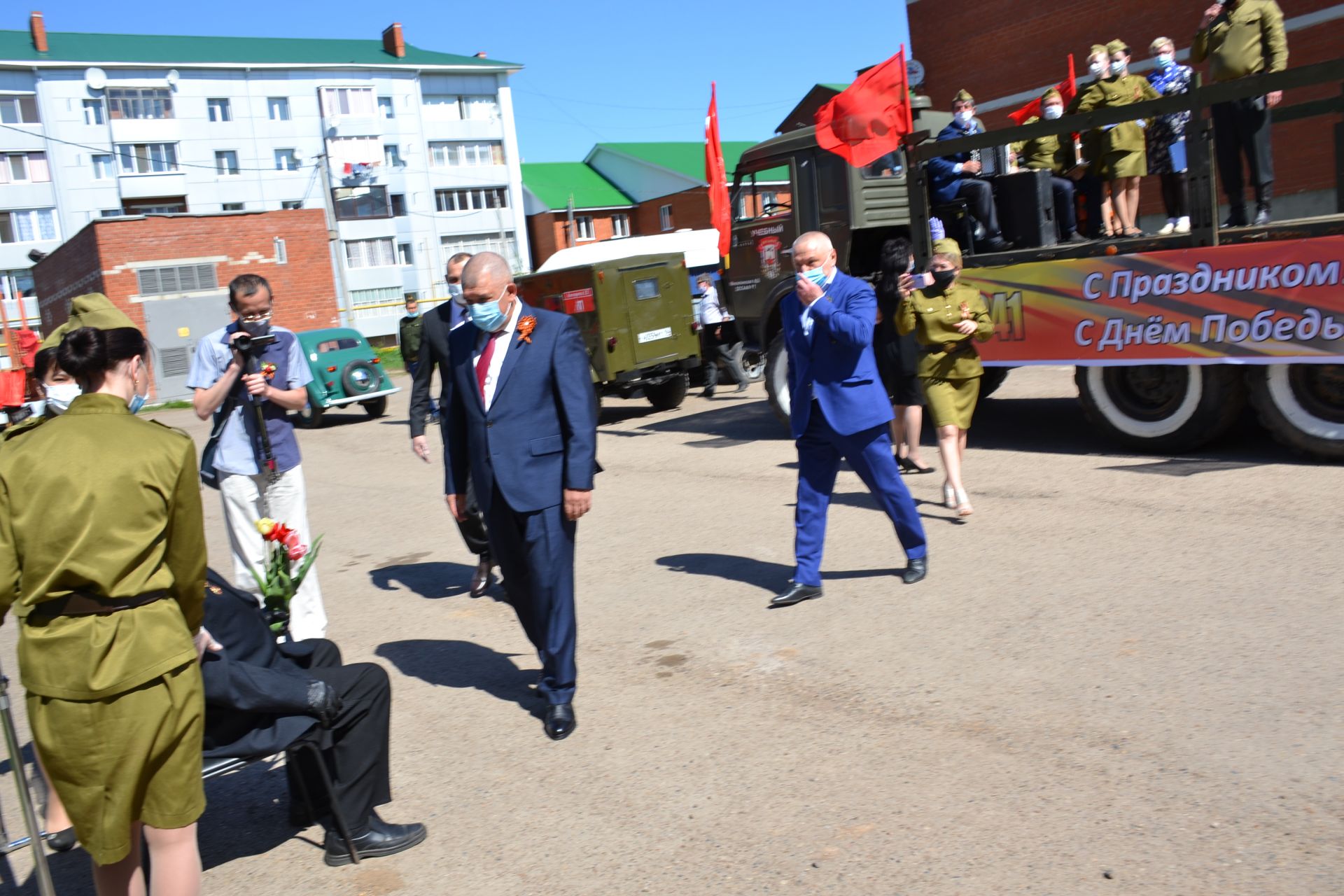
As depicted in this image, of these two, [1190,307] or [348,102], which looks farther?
[348,102]

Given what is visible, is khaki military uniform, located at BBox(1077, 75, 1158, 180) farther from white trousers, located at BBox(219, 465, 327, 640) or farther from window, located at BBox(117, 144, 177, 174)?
window, located at BBox(117, 144, 177, 174)

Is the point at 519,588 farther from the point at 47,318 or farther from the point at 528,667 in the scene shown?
the point at 47,318

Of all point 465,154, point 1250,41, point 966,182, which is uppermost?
point 465,154

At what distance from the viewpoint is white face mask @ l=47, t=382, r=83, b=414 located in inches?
156

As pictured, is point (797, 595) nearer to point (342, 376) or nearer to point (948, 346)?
point (948, 346)

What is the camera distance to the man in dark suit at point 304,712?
10.8 feet

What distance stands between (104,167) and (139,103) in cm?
380

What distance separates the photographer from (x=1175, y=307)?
8.27 m

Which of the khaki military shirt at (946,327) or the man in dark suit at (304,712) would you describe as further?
the khaki military shirt at (946,327)

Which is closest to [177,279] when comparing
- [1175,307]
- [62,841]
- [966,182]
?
[966,182]

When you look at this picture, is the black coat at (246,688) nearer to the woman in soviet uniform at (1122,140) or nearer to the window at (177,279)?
the woman in soviet uniform at (1122,140)

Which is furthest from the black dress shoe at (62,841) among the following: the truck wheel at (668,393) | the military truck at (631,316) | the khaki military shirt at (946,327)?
the truck wheel at (668,393)

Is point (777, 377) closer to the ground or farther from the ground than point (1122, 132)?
closer to the ground

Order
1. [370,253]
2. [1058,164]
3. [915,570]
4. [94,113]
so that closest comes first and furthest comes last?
[915,570] < [1058,164] < [94,113] < [370,253]
